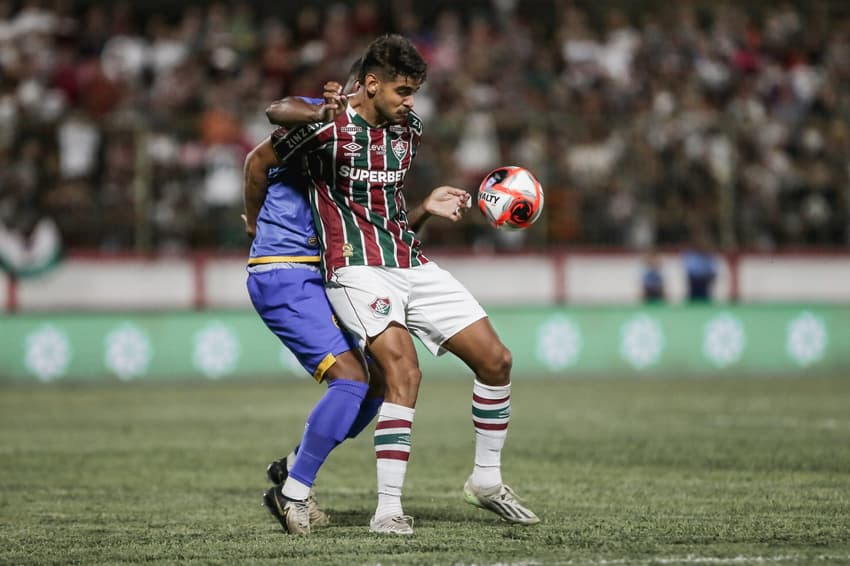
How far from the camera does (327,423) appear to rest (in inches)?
256

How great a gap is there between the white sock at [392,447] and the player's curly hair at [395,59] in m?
1.57

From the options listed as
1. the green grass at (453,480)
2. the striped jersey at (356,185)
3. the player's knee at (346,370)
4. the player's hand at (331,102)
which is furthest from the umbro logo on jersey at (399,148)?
the green grass at (453,480)

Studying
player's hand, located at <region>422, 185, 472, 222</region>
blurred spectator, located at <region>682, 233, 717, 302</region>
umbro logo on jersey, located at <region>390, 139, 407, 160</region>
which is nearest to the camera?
umbro logo on jersey, located at <region>390, 139, 407, 160</region>

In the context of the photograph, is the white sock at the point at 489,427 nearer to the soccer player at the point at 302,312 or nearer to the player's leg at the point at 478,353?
the player's leg at the point at 478,353

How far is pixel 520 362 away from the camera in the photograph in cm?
1811

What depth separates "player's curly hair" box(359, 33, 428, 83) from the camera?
6453 millimetres

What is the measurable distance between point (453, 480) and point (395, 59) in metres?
3.16

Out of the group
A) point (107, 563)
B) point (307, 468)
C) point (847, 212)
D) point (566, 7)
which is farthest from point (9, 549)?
point (566, 7)

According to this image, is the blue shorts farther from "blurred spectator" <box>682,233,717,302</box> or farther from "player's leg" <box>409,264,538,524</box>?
"blurred spectator" <box>682,233,717,302</box>

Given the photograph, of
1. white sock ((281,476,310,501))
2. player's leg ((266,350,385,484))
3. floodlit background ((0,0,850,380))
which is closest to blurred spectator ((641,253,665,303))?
floodlit background ((0,0,850,380))

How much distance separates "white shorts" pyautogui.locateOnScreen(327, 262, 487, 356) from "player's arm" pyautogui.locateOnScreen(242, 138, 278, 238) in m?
0.59

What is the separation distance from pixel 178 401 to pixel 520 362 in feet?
17.2

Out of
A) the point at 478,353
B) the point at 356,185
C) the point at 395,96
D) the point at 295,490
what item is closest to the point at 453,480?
the point at 478,353

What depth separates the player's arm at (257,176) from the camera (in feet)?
21.8
